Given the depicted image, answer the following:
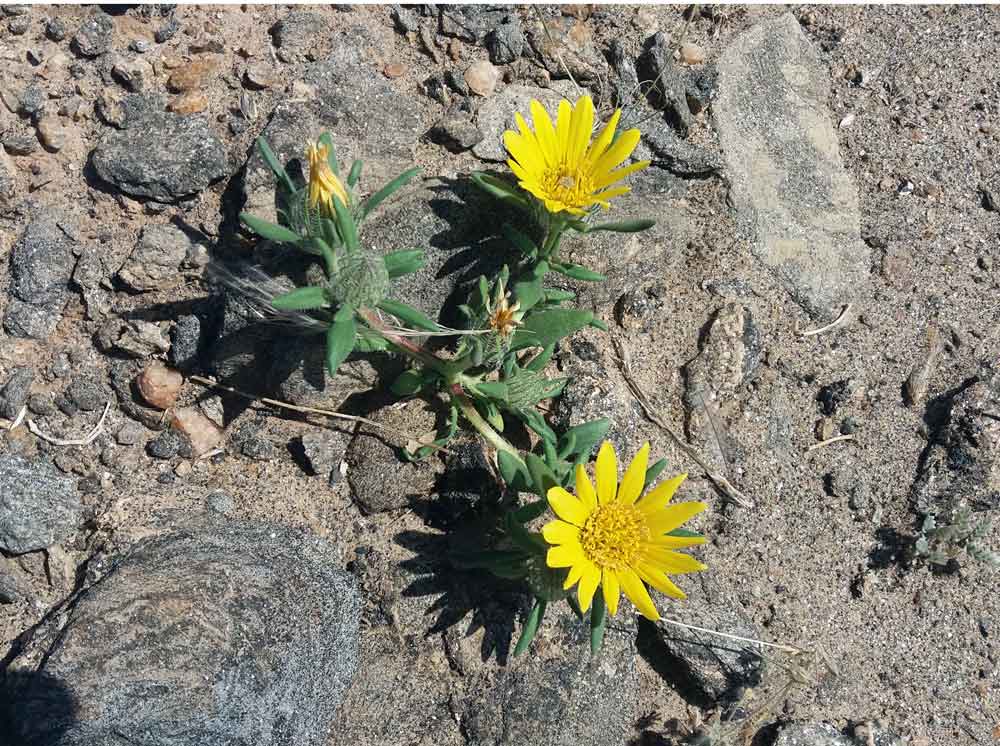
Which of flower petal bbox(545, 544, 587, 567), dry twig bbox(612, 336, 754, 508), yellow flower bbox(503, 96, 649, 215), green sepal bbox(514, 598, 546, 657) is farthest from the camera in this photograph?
dry twig bbox(612, 336, 754, 508)

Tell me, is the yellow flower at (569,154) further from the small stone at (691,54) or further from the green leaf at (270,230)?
the small stone at (691,54)

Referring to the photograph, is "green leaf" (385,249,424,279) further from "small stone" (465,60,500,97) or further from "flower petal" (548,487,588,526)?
"small stone" (465,60,500,97)

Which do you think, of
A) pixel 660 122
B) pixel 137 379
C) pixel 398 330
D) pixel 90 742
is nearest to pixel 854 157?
pixel 660 122

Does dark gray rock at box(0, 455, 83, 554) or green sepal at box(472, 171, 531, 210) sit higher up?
green sepal at box(472, 171, 531, 210)

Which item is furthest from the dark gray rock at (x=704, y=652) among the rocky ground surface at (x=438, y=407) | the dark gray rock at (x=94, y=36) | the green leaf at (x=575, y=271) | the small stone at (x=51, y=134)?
the dark gray rock at (x=94, y=36)

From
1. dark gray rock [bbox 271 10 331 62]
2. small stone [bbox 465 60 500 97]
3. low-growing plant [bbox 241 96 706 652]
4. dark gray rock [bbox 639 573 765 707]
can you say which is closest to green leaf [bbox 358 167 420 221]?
low-growing plant [bbox 241 96 706 652]

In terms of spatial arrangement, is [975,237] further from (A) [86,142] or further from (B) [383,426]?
(A) [86,142]
